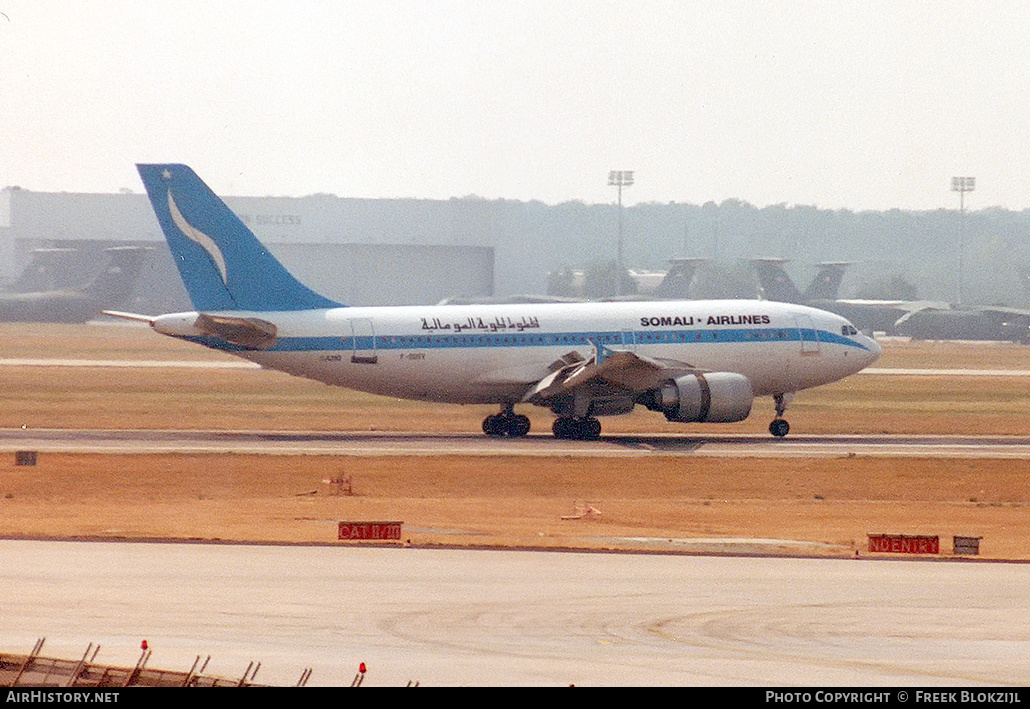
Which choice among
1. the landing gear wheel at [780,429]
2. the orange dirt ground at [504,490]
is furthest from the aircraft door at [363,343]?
the landing gear wheel at [780,429]

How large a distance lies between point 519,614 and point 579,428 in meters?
30.9

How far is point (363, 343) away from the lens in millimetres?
54969

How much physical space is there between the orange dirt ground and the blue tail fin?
24.7ft

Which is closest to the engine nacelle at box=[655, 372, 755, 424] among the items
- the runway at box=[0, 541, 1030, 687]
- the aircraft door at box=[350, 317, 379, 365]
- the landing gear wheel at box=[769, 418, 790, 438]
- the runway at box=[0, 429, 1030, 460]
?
the runway at box=[0, 429, 1030, 460]

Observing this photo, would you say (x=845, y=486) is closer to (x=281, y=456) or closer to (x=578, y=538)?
(x=578, y=538)

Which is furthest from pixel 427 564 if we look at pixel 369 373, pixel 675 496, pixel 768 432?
pixel 768 432

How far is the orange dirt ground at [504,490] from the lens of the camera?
1400 inches

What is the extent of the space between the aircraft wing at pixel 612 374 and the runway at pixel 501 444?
1.79 m

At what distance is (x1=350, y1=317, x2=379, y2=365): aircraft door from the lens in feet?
180

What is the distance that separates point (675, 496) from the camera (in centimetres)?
4294

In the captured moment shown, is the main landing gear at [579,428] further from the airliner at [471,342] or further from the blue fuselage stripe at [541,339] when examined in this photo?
the blue fuselage stripe at [541,339]

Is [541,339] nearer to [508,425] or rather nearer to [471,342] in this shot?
[471,342]

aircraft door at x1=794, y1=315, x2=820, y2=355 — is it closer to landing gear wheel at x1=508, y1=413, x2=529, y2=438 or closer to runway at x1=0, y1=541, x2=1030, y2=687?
landing gear wheel at x1=508, y1=413, x2=529, y2=438

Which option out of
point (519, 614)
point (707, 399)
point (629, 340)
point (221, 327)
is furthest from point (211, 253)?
point (519, 614)
